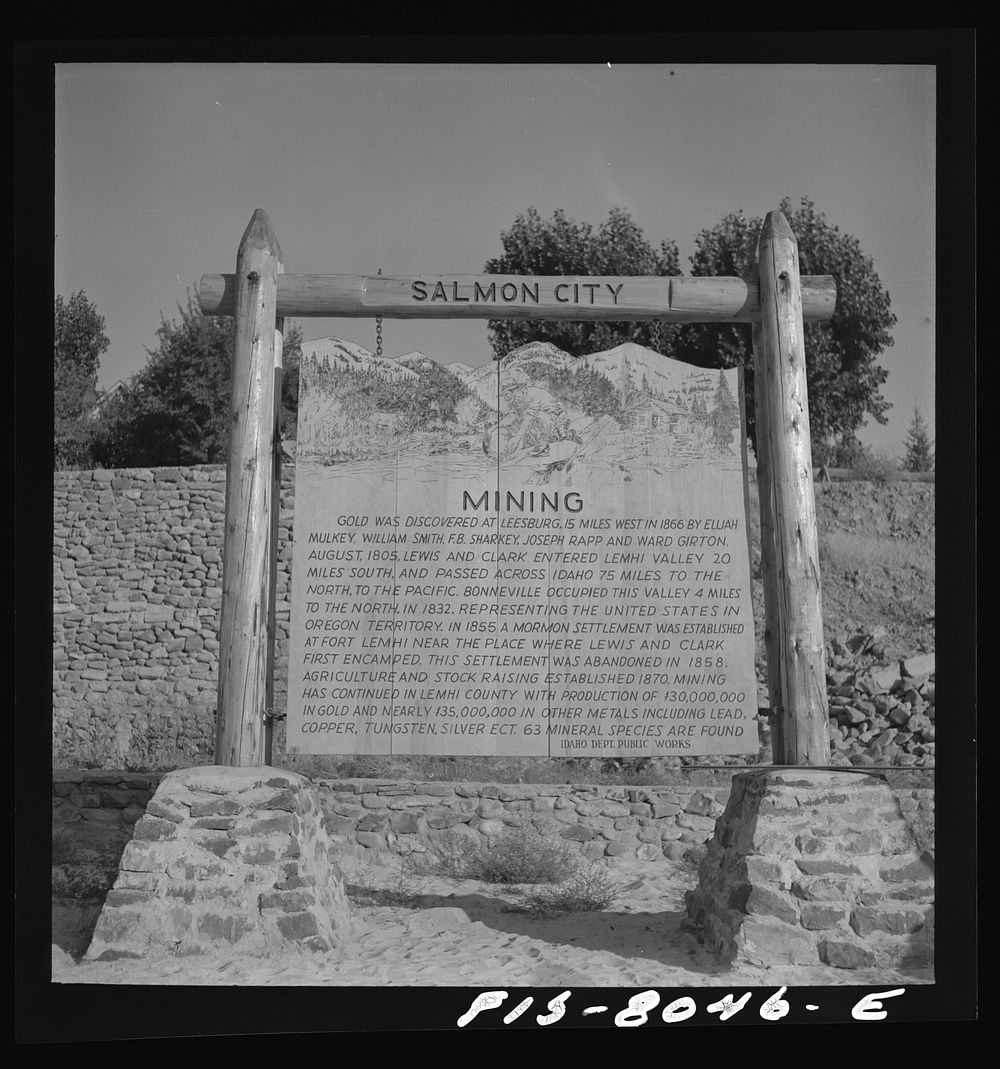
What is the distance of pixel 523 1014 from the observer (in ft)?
17.4

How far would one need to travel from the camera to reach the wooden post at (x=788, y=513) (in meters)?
5.97

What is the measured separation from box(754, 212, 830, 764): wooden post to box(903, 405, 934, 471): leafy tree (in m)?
10.9

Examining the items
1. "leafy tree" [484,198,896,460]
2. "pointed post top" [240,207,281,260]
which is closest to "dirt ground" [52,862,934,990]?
"pointed post top" [240,207,281,260]

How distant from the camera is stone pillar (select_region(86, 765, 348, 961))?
17.9 feet

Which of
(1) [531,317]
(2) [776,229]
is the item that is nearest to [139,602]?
(1) [531,317]

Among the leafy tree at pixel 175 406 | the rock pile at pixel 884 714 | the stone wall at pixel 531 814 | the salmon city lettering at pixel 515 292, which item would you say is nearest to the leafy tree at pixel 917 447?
the rock pile at pixel 884 714

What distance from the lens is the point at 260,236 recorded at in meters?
6.28

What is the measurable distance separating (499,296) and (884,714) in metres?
6.27

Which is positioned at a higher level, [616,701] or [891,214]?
[891,214]

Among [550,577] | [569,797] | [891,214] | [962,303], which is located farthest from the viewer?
[891,214]

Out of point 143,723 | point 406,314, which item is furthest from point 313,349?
point 143,723

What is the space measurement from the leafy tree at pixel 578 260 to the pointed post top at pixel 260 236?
7945 mm

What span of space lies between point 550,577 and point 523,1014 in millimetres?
2209

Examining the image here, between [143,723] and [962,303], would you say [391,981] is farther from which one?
[143,723]
